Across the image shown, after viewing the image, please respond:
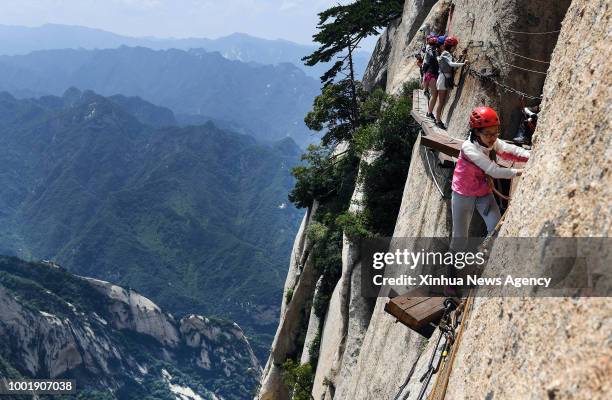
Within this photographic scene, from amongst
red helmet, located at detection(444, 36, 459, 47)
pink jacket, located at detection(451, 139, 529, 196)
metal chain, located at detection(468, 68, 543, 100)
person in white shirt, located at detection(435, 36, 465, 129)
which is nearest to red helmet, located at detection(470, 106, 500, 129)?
pink jacket, located at detection(451, 139, 529, 196)

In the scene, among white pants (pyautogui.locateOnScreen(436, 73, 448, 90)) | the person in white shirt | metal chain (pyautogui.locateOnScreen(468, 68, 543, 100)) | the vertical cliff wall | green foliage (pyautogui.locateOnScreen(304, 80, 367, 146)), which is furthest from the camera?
green foliage (pyautogui.locateOnScreen(304, 80, 367, 146))

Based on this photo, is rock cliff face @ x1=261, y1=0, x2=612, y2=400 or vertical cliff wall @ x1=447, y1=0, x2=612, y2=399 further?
rock cliff face @ x1=261, y1=0, x2=612, y2=400

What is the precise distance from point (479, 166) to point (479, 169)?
52cm

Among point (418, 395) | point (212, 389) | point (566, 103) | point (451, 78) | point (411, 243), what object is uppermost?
point (451, 78)

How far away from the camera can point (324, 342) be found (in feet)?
90.6

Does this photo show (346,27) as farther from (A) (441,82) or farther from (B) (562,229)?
(B) (562,229)

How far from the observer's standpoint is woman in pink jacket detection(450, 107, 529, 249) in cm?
869

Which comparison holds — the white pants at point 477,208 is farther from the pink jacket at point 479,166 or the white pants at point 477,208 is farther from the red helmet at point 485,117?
the red helmet at point 485,117

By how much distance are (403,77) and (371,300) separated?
12.9 m

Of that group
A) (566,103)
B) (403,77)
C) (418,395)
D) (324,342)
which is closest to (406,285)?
(418,395)

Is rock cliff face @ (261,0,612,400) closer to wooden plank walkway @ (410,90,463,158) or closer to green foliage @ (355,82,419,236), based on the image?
wooden plank walkway @ (410,90,463,158)

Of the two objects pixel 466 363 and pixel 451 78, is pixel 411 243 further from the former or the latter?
pixel 466 363

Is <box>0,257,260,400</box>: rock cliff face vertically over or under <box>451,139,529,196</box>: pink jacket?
under

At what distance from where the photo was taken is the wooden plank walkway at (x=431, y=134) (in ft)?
41.1
